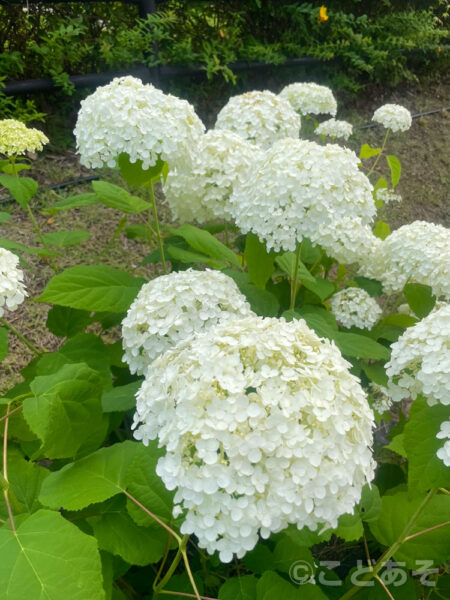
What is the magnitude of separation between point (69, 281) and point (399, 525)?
1.26m

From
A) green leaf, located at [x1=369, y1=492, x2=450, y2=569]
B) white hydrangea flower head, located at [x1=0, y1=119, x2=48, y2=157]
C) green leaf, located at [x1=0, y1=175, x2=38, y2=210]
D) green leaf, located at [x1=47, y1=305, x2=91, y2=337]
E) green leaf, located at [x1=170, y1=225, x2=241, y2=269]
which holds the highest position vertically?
white hydrangea flower head, located at [x1=0, y1=119, x2=48, y2=157]

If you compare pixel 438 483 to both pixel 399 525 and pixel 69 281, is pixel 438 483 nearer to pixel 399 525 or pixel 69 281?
pixel 399 525

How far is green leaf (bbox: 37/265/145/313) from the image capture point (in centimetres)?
159

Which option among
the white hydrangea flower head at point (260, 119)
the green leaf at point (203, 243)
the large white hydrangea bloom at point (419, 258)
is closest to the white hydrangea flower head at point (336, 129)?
the white hydrangea flower head at point (260, 119)

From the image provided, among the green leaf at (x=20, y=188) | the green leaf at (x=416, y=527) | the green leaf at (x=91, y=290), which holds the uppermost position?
the green leaf at (x=20, y=188)

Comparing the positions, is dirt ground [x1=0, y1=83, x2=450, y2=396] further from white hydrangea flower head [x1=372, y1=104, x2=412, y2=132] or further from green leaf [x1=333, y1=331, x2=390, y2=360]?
white hydrangea flower head [x1=372, y1=104, x2=412, y2=132]

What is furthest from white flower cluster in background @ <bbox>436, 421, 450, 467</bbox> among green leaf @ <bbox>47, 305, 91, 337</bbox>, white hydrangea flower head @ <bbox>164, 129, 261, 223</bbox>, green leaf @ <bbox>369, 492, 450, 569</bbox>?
green leaf @ <bbox>47, 305, 91, 337</bbox>

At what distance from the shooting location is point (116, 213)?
4035mm

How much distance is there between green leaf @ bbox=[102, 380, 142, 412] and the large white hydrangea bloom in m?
1.24

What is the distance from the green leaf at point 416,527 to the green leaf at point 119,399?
29.4 inches

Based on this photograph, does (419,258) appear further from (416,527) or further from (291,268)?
(416,527)

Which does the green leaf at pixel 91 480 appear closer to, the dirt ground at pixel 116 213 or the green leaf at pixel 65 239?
the green leaf at pixel 65 239

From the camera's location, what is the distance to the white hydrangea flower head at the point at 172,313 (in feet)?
4.49

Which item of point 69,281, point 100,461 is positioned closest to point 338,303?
point 69,281
